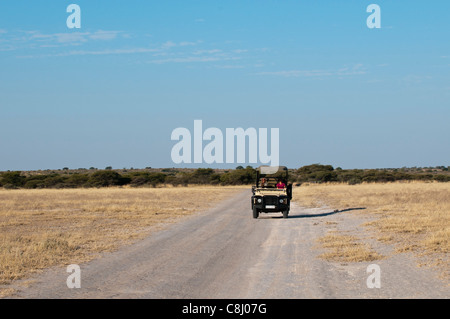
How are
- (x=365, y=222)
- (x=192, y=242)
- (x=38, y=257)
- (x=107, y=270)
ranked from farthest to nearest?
(x=365, y=222) < (x=192, y=242) < (x=38, y=257) < (x=107, y=270)

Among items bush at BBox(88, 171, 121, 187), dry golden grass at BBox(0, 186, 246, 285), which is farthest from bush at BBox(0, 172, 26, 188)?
dry golden grass at BBox(0, 186, 246, 285)

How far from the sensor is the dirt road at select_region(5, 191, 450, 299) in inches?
345

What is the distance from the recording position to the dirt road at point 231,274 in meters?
8.76

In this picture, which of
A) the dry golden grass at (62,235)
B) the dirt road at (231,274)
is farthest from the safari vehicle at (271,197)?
the dirt road at (231,274)

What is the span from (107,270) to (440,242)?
9.02 metres

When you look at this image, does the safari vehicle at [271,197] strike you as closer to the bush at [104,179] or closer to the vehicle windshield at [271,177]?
the vehicle windshield at [271,177]

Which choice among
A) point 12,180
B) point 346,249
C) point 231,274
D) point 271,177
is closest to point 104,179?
point 12,180

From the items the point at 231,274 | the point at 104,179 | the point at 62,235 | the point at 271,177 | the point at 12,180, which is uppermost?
the point at 271,177

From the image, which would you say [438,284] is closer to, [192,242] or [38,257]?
[192,242]

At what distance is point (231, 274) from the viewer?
10.4 metres

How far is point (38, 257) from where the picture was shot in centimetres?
1255

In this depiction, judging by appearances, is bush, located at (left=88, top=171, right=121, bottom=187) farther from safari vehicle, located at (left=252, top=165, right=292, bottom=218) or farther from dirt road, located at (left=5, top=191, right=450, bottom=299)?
dirt road, located at (left=5, top=191, right=450, bottom=299)

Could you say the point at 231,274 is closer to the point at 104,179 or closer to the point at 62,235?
the point at 62,235

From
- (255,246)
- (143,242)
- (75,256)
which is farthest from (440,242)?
(75,256)
